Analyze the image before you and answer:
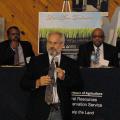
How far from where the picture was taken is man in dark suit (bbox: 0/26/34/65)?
767 centimetres

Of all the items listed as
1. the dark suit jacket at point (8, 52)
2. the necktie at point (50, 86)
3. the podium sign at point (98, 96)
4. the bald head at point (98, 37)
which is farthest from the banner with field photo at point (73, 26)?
the necktie at point (50, 86)

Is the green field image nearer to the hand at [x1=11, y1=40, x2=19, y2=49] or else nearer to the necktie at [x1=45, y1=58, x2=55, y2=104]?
the hand at [x1=11, y1=40, x2=19, y2=49]

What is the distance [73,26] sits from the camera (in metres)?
9.13

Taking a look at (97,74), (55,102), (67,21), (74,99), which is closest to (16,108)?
(74,99)

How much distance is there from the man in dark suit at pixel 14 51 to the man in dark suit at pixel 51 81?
228 cm

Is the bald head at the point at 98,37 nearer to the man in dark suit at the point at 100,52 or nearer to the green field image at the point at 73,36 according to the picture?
the man in dark suit at the point at 100,52

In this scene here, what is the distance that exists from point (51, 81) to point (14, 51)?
292 cm

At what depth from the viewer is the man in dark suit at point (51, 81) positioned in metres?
5.05

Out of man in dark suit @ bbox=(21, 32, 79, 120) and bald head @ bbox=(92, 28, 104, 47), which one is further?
bald head @ bbox=(92, 28, 104, 47)

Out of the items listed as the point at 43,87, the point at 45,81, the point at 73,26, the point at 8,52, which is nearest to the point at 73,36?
the point at 73,26

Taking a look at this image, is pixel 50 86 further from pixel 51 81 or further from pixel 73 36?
pixel 73 36

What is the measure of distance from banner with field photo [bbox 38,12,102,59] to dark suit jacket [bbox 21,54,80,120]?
376 cm

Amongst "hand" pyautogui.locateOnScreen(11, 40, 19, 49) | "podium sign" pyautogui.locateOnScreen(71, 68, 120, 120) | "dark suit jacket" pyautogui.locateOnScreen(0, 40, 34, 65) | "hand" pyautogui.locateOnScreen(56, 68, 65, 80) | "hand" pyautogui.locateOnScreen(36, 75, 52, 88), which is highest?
"hand" pyautogui.locateOnScreen(11, 40, 19, 49)

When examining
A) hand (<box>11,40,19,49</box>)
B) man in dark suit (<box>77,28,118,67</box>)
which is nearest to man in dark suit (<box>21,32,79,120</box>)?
man in dark suit (<box>77,28,118,67</box>)
